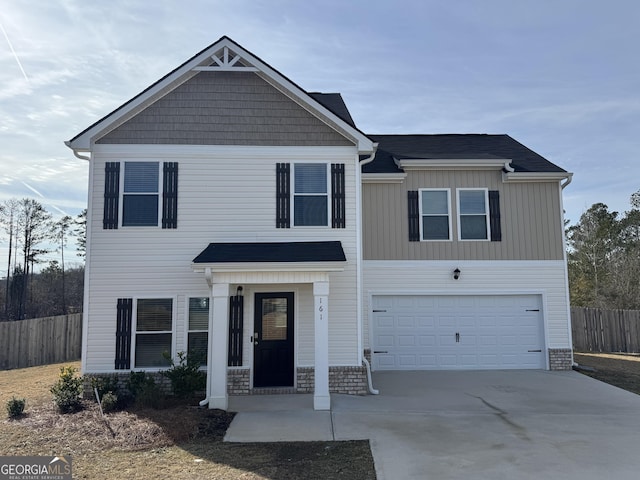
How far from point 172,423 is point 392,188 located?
27.3ft

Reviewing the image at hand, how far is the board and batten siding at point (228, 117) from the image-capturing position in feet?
32.9

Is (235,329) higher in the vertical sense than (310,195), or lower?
lower

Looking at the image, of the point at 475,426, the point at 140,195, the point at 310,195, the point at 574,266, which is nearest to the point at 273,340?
the point at 310,195

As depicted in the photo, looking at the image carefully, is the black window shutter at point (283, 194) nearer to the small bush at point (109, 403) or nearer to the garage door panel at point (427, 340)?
the small bush at point (109, 403)

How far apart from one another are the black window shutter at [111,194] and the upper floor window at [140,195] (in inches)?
6.3

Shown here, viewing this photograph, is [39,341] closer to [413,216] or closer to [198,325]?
[198,325]

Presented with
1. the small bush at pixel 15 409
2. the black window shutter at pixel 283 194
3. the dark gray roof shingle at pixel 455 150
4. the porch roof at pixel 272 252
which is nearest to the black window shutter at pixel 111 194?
the porch roof at pixel 272 252

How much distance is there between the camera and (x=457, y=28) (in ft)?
34.9

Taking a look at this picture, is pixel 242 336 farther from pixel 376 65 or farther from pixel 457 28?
pixel 457 28

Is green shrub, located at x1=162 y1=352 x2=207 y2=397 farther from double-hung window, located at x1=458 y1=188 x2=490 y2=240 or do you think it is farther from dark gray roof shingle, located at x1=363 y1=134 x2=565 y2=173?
double-hung window, located at x1=458 y1=188 x2=490 y2=240

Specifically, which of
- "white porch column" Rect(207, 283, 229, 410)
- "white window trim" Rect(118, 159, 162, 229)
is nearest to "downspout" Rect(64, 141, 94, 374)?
"white window trim" Rect(118, 159, 162, 229)

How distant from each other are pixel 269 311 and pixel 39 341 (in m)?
10.1

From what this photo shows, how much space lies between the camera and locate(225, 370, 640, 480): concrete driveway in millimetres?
5539

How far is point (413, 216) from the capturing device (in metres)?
12.6
